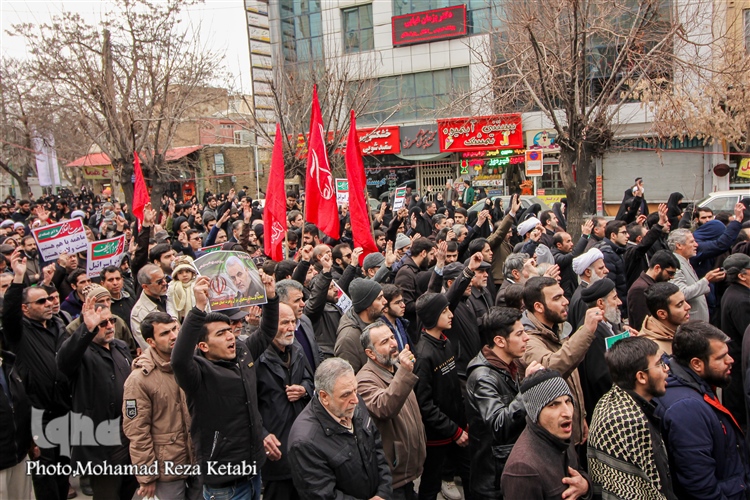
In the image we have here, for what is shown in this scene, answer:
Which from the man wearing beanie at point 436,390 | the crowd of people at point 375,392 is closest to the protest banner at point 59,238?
the crowd of people at point 375,392

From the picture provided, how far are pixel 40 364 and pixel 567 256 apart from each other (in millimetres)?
5752

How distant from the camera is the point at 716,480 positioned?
10.7 feet

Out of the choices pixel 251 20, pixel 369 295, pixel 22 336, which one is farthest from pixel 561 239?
pixel 251 20

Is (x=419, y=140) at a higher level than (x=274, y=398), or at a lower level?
higher

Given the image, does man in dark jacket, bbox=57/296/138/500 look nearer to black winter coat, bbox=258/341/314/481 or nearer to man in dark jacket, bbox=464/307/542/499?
black winter coat, bbox=258/341/314/481

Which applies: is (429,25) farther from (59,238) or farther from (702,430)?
(702,430)

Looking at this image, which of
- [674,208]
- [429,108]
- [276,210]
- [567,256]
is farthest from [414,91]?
[567,256]

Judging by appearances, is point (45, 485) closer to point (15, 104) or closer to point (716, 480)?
point (716, 480)

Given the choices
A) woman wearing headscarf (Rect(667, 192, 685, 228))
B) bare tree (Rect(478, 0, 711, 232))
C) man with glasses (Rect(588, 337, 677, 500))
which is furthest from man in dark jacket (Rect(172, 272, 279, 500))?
woman wearing headscarf (Rect(667, 192, 685, 228))

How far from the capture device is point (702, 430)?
10.7ft

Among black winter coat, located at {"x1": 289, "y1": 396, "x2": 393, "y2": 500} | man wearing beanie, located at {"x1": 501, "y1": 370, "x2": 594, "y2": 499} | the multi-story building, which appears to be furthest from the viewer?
the multi-story building

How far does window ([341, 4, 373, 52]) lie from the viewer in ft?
98.4

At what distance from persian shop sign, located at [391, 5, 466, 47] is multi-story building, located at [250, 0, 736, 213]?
0.05 m

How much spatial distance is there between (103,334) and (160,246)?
2785 mm
